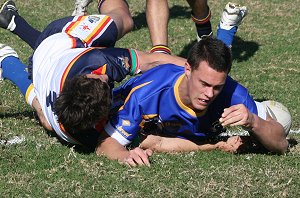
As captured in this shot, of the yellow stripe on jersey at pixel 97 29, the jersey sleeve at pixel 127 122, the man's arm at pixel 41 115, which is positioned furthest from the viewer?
the yellow stripe on jersey at pixel 97 29

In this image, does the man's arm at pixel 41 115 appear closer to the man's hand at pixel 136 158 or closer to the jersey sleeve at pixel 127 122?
the jersey sleeve at pixel 127 122

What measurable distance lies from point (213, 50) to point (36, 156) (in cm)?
156

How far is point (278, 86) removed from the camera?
775cm

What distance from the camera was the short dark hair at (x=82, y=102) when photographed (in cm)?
525

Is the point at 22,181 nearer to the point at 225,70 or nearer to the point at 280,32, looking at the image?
the point at 225,70

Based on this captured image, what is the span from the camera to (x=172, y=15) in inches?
422

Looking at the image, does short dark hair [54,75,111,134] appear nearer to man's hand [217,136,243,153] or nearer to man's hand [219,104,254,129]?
man's hand [219,104,254,129]

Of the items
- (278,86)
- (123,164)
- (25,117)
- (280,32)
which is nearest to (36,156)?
(123,164)

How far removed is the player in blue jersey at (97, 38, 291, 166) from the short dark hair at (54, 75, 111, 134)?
315mm

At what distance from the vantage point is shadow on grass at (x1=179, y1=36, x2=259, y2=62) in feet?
29.2

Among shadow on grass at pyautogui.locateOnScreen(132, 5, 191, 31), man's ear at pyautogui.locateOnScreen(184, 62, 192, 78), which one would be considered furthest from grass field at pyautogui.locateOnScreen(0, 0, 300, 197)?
shadow on grass at pyautogui.locateOnScreen(132, 5, 191, 31)

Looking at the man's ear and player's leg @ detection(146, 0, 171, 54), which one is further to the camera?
player's leg @ detection(146, 0, 171, 54)

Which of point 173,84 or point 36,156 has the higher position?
point 173,84

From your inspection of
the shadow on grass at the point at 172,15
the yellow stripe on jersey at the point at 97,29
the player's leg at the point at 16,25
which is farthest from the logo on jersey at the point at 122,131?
the shadow on grass at the point at 172,15
